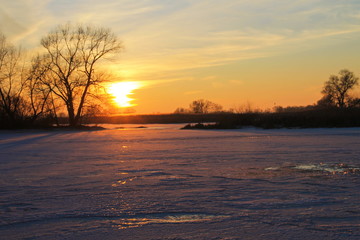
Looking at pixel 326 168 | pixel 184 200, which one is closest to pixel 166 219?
pixel 184 200

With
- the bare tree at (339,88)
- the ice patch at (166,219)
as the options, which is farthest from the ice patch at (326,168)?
the bare tree at (339,88)

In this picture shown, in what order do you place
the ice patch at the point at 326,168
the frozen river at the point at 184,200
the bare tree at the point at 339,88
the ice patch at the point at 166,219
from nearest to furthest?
the frozen river at the point at 184,200 → the ice patch at the point at 166,219 → the ice patch at the point at 326,168 → the bare tree at the point at 339,88

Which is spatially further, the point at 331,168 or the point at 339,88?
the point at 339,88

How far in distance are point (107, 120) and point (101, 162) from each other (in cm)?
4816

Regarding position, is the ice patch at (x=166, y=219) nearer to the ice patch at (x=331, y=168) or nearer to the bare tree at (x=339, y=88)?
the ice patch at (x=331, y=168)

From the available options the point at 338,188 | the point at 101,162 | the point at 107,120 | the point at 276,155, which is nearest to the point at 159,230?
the point at 338,188

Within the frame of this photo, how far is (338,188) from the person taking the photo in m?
5.70

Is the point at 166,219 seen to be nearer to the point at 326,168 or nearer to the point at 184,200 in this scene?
the point at 184,200

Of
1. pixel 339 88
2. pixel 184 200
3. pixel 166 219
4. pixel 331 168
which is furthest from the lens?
pixel 339 88

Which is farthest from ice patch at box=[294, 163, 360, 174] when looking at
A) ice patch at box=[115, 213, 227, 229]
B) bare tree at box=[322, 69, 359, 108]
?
bare tree at box=[322, 69, 359, 108]

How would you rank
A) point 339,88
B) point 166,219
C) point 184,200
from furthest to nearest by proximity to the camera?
point 339,88, point 184,200, point 166,219

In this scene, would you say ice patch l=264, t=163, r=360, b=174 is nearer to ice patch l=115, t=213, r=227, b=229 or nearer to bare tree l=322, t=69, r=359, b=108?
ice patch l=115, t=213, r=227, b=229

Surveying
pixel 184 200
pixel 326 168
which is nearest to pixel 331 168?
pixel 326 168

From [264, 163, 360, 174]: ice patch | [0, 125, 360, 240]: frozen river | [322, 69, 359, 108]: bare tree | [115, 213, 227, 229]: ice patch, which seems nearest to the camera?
[0, 125, 360, 240]: frozen river
